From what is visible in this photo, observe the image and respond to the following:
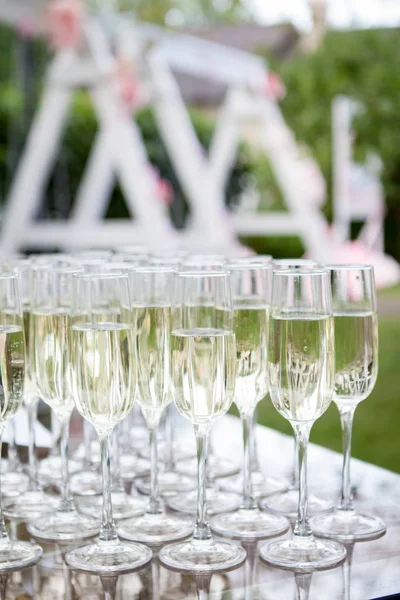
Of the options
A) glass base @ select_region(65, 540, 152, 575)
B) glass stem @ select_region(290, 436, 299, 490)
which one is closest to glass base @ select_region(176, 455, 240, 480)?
glass stem @ select_region(290, 436, 299, 490)

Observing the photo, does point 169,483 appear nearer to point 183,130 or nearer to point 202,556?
point 202,556

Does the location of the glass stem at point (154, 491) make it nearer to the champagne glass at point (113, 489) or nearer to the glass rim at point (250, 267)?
the champagne glass at point (113, 489)

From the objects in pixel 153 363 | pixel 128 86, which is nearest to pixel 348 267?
pixel 153 363

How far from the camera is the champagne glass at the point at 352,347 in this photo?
1475 millimetres

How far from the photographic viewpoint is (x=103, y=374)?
4.23 ft

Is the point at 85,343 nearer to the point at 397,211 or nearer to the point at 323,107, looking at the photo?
the point at 323,107

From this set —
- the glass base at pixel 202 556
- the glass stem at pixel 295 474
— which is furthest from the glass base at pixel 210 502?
the glass base at pixel 202 556

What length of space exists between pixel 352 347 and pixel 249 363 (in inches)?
6.4

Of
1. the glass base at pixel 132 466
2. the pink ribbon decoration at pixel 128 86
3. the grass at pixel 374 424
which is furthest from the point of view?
the grass at pixel 374 424

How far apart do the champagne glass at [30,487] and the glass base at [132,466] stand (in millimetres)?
181

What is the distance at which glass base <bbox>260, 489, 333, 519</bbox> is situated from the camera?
154 cm

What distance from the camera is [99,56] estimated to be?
5234mm

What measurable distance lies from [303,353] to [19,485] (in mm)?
656

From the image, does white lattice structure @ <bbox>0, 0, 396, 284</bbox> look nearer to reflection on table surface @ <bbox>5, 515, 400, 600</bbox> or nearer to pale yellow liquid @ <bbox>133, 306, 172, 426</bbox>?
pale yellow liquid @ <bbox>133, 306, 172, 426</bbox>
